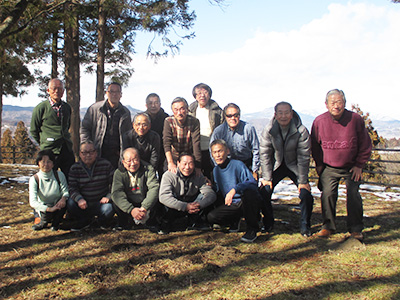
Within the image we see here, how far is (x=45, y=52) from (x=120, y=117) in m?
10.4

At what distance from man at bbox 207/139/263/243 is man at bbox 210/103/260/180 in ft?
0.90

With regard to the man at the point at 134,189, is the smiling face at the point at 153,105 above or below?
above

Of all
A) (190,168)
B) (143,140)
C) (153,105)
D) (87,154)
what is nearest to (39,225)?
(87,154)

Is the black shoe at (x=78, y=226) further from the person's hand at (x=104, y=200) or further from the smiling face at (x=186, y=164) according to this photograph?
the smiling face at (x=186, y=164)

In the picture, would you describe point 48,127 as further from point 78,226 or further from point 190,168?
point 190,168

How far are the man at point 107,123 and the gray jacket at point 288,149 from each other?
201 centimetres

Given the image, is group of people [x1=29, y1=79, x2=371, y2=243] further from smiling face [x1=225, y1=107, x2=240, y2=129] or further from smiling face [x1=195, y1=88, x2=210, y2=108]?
smiling face [x1=195, y1=88, x2=210, y2=108]

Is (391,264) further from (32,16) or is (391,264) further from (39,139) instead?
(32,16)

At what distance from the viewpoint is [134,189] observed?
4211 millimetres

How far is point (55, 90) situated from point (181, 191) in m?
2.25

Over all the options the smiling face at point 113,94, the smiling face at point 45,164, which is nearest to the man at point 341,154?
the smiling face at point 113,94

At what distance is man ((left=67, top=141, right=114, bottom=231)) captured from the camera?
421cm

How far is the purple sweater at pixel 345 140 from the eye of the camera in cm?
384

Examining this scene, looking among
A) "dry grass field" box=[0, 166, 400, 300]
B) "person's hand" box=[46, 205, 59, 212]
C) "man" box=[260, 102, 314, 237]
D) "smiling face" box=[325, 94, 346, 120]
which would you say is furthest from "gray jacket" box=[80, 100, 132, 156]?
"smiling face" box=[325, 94, 346, 120]
